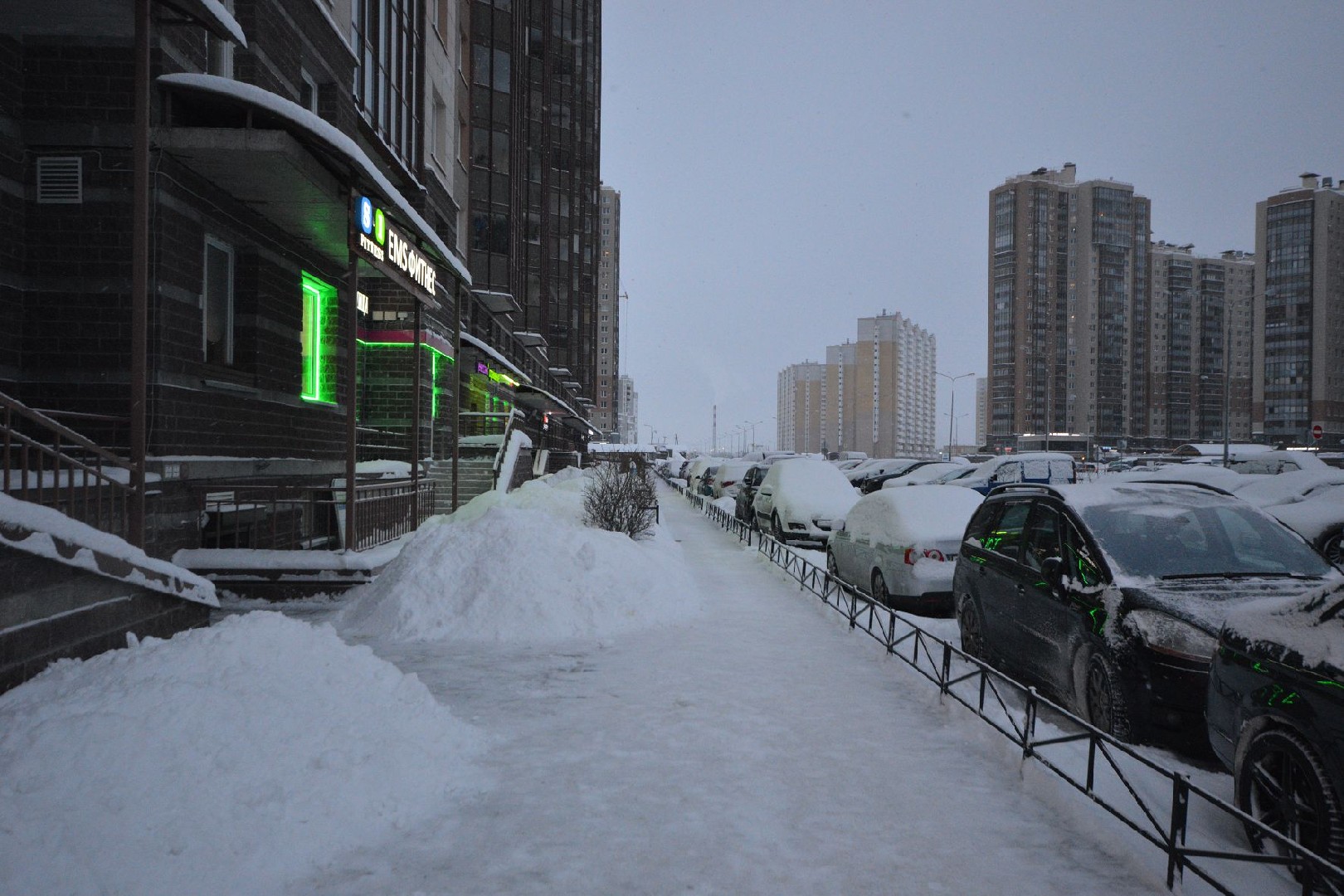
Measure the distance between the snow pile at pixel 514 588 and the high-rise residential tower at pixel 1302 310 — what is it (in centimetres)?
11537

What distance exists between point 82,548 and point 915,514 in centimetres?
882

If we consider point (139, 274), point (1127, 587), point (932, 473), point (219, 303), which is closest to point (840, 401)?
point (932, 473)

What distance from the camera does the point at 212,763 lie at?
387 cm

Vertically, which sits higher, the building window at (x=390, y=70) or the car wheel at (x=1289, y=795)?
the building window at (x=390, y=70)

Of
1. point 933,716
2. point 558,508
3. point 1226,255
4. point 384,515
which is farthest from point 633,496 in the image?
point 1226,255

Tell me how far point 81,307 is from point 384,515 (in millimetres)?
4867

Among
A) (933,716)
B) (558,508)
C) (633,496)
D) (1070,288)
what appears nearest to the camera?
(933,716)

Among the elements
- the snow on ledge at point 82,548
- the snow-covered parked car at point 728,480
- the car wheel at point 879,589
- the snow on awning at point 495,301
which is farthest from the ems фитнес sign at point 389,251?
the snow-covered parked car at point 728,480

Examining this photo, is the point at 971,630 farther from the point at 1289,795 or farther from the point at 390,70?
the point at 390,70

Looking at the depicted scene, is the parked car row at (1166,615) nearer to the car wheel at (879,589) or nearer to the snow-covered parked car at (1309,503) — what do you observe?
the car wheel at (879,589)

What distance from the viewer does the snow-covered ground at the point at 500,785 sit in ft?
11.5

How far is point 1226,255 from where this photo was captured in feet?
433

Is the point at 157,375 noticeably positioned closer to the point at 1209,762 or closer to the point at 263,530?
the point at 263,530

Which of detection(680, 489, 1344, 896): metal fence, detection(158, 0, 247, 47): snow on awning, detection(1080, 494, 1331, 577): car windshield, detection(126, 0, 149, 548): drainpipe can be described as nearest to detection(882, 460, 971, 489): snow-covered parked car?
detection(1080, 494, 1331, 577): car windshield
